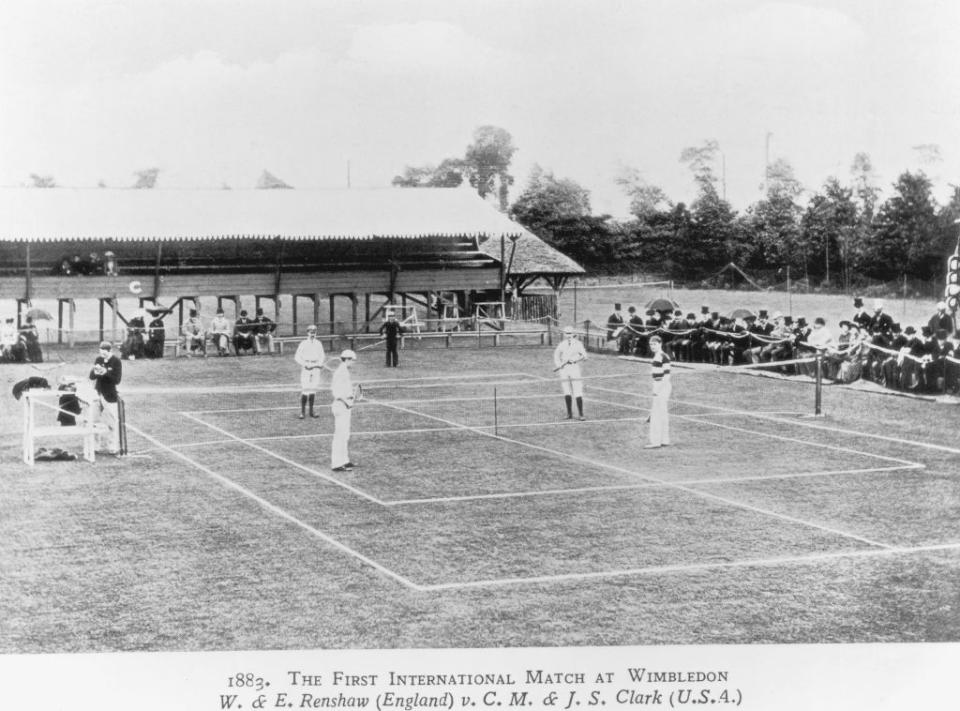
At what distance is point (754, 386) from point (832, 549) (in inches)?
578

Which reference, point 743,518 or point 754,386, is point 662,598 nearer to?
point 743,518

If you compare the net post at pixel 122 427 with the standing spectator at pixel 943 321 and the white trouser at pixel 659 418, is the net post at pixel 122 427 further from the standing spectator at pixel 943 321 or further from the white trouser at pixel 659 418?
the standing spectator at pixel 943 321

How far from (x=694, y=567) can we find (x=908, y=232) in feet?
79.4

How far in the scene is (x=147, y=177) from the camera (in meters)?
61.8

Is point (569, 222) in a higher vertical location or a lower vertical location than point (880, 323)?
higher

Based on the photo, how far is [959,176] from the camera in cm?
1409

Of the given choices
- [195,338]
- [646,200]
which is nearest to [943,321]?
[195,338]

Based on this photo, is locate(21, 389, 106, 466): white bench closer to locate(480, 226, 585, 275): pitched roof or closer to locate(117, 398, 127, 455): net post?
locate(117, 398, 127, 455): net post

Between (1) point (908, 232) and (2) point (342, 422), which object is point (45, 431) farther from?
(1) point (908, 232)

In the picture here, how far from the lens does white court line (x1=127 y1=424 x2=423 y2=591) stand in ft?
37.9

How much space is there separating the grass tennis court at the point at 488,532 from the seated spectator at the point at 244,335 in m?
12.3

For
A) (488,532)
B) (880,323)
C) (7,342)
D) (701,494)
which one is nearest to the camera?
(488,532)

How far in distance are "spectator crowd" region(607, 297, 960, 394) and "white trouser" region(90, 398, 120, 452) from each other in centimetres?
1356

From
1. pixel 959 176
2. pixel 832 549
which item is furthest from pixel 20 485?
pixel 959 176
